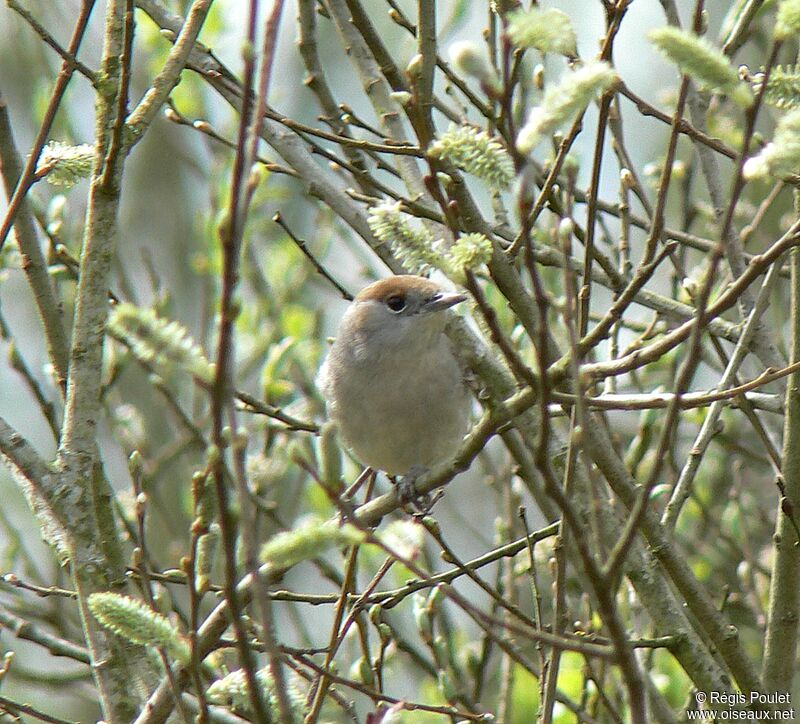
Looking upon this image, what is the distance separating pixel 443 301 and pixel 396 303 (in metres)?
0.61

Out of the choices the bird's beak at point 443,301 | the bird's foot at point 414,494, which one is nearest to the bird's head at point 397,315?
the bird's beak at point 443,301

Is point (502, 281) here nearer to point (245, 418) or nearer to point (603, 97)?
point (603, 97)

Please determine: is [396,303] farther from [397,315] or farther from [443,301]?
[443,301]

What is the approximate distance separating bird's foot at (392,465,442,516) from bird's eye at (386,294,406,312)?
2.30 ft

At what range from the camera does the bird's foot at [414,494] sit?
3816mm

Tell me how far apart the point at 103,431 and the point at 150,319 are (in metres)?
7.36

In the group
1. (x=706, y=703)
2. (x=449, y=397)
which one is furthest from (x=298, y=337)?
(x=706, y=703)

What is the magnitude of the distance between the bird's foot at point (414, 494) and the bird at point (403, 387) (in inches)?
0.7

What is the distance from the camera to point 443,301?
14.2 ft

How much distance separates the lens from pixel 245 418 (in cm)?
661

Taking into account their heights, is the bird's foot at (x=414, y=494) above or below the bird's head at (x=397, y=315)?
below

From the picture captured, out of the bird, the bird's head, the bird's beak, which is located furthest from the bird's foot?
the bird's beak

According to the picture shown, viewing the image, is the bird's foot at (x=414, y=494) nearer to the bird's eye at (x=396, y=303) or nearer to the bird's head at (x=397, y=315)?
the bird's head at (x=397, y=315)

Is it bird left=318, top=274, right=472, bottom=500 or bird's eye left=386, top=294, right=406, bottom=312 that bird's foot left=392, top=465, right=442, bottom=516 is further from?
bird's eye left=386, top=294, right=406, bottom=312
